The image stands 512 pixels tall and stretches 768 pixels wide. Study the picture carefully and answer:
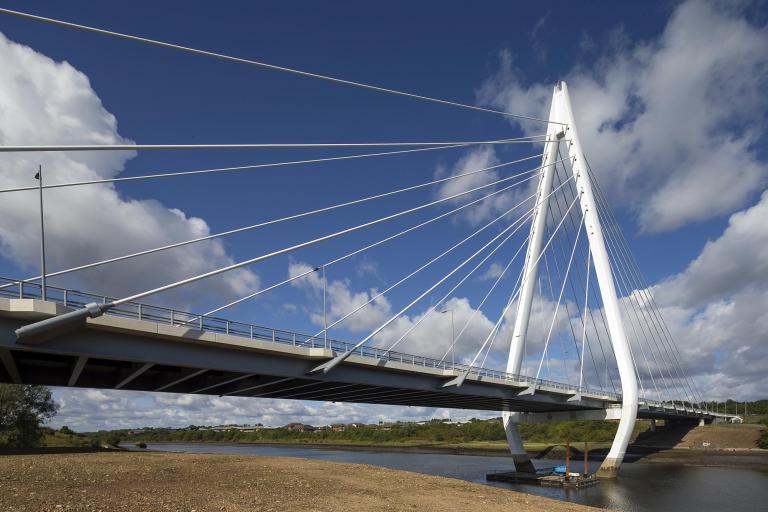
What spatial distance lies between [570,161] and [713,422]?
67.0 metres

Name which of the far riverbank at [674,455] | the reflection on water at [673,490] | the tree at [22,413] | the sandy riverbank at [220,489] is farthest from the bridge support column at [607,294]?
the tree at [22,413]

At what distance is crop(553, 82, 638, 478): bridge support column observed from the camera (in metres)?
45.6

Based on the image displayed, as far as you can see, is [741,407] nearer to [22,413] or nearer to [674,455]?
[674,455]

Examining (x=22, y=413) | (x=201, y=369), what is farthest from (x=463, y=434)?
(x=201, y=369)

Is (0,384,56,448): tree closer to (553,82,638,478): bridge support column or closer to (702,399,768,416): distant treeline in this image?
(553,82,638,478): bridge support column

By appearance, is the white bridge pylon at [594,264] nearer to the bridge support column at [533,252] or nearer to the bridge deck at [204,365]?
the bridge support column at [533,252]

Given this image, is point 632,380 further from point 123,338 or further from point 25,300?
point 25,300

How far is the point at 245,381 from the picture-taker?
32438 millimetres

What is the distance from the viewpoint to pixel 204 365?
25.1 meters

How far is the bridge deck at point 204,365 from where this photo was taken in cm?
2092

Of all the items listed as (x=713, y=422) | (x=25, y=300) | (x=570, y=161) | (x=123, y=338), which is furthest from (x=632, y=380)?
(x=713, y=422)

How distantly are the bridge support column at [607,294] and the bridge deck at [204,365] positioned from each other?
739 cm

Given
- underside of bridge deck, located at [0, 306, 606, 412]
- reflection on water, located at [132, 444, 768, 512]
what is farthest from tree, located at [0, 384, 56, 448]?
reflection on water, located at [132, 444, 768, 512]

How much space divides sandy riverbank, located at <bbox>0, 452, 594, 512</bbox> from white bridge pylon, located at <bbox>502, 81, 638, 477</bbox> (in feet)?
77.8
